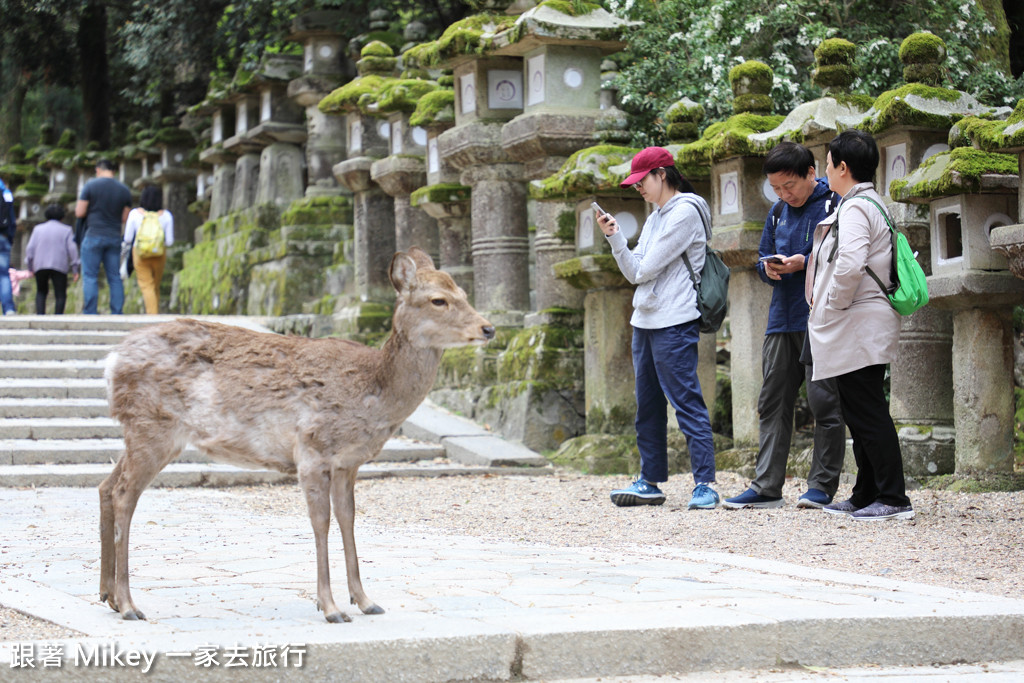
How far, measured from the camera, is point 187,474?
9.58 metres

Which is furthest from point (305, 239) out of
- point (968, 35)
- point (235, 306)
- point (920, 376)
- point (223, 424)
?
point (223, 424)

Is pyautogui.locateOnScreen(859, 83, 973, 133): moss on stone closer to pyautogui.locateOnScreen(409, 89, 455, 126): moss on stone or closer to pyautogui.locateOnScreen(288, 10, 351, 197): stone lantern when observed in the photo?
pyautogui.locateOnScreen(409, 89, 455, 126): moss on stone

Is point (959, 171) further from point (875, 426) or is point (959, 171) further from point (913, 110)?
point (875, 426)

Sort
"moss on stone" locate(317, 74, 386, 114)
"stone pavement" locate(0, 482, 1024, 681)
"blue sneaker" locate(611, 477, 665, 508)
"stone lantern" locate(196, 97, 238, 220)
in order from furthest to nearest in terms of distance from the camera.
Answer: "stone lantern" locate(196, 97, 238, 220)
"moss on stone" locate(317, 74, 386, 114)
"blue sneaker" locate(611, 477, 665, 508)
"stone pavement" locate(0, 482, 1024, 681)

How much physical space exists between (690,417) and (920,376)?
76.2 inches

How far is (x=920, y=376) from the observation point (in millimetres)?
8484

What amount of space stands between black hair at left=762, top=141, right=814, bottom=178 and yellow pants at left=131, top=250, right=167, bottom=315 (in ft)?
36.2

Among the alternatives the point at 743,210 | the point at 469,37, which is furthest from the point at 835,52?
the point at 469,37

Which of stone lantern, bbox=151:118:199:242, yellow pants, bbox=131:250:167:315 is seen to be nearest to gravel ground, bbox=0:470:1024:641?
yellow pants, bbox=131:250:167:315

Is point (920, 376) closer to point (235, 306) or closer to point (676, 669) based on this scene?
point (676, 669)

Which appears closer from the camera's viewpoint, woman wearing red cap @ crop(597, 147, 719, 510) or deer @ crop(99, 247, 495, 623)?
deer @ crop(99, 247, 495, 623)

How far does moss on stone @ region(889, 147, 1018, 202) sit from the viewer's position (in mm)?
7574

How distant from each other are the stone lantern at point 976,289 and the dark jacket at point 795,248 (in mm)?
712

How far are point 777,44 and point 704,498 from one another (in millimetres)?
5175
